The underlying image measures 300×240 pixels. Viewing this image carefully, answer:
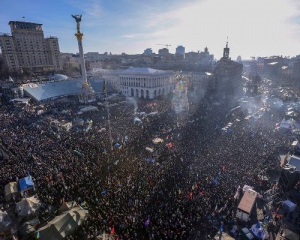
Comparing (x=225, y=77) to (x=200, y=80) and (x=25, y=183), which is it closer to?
(x=200, y=80)

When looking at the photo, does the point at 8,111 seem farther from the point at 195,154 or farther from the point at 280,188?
the point at 280,188

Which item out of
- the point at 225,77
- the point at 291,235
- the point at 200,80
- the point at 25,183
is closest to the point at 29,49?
the point at 200,80

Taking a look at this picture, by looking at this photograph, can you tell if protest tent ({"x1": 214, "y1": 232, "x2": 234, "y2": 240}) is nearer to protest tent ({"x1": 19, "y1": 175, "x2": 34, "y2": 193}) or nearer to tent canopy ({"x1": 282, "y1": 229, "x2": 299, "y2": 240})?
tent canopy ({"x1": 282, "y1": 229, "x2": 299, "y2": 240})

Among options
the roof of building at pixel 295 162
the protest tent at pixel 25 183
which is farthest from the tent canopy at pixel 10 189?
the roof of building at pixel 295 162

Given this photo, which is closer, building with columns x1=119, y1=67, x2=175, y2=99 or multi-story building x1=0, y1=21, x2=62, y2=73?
building with columns x1=119, y1=67, x2=175, y2=99

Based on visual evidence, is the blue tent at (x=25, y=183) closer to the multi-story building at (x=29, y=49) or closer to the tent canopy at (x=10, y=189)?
the tent canopy at (x=10, y=189)

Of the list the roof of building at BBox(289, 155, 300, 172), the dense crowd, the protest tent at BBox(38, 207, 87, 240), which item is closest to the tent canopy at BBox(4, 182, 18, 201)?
the dense crowd
